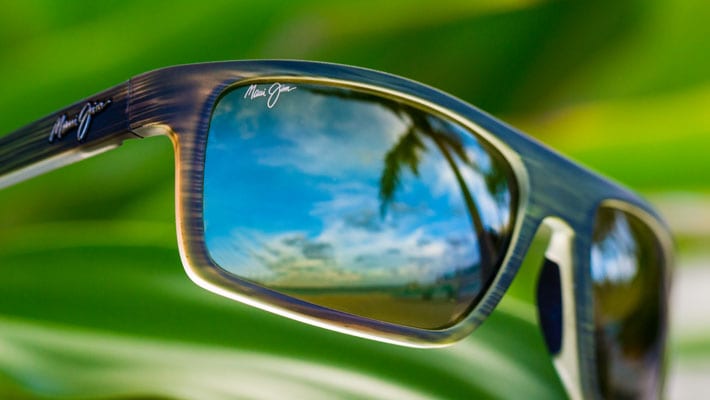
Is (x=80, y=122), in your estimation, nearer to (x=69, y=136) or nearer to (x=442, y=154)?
(x=69, y=136)

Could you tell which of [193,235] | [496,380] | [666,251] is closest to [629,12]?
[666,251]

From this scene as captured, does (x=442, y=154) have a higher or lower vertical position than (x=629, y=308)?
higher

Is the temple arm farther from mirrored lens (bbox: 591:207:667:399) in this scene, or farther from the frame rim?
mirrored lens (bbox: 591:207:667:399)

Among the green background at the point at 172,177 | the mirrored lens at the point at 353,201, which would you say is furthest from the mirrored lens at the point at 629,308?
the mirrored lens at the point at 353,201

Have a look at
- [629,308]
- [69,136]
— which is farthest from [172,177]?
[629,308]

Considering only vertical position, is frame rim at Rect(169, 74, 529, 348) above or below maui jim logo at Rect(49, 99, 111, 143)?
below

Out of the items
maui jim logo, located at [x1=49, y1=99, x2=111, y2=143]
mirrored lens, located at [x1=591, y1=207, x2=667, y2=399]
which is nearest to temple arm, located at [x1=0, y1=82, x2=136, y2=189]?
maui jim logo, located at [x1=49, y1=99, x2=111, y2=143]

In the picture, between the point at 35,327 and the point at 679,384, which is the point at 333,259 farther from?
the point at 679,384
